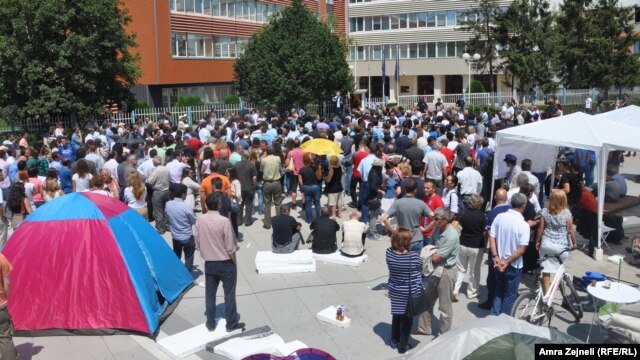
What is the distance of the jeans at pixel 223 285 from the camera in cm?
835

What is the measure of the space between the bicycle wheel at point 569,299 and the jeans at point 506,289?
0.61m

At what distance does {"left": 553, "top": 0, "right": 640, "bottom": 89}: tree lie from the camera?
42.5m

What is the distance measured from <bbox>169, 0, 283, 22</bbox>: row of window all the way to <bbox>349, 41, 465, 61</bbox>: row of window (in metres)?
13.1

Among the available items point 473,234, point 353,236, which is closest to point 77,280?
point 353,236

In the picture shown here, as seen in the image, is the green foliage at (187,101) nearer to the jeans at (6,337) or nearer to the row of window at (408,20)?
the row of window at (408,20)

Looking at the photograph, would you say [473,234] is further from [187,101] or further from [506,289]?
[187,101]

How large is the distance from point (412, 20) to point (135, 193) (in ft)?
157

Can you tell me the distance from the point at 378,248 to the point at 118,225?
5.47 metres

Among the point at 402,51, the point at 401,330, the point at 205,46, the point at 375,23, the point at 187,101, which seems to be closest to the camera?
the point at 401,330

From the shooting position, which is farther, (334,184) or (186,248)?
(334,184)

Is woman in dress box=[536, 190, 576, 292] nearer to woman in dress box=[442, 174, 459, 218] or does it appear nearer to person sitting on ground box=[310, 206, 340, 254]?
woman in dress box=[442, 174, 459, 218]

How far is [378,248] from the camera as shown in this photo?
12.7 metres

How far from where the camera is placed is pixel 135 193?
11.7 metres

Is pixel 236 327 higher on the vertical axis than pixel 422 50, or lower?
lower
